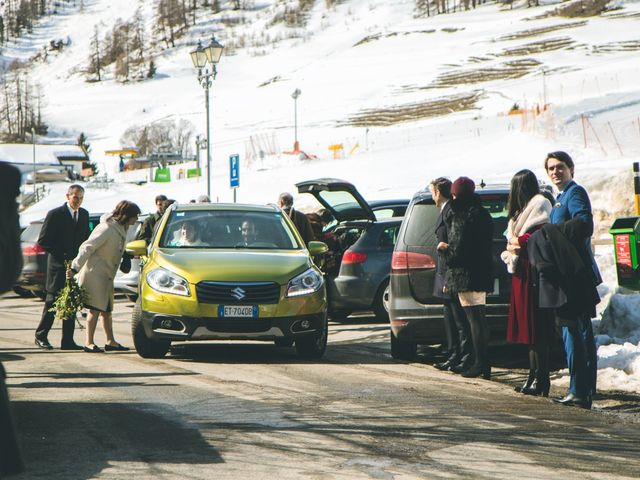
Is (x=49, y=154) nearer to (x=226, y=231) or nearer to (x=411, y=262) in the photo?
(x=226, y=231)

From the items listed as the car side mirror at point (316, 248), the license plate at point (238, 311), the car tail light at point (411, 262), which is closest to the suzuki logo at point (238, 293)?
the license plate at point (238, 311)

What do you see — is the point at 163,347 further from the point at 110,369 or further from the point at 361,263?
the point at 361,263

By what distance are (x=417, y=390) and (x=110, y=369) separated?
3192 mm

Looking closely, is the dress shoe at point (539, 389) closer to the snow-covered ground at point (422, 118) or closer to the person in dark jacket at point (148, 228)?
the snow-covered ground at point (422, 118)

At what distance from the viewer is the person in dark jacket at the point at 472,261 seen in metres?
9.85

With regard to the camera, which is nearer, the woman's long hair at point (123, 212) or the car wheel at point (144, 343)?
the car wheel at point (144, 343)

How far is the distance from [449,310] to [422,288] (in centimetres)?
47

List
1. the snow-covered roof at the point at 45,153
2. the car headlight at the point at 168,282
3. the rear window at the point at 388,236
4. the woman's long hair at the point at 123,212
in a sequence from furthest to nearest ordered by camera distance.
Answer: the snow-covered roof at the point at 45,153, the rear window at the point at 388,236, the woman's long hair at the point at 123,212, the car headlight at the point at 168,282

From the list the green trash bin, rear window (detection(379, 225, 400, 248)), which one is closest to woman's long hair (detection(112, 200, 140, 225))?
rear window (detection(379, 225, 400, 248))

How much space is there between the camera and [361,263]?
15.9 metres

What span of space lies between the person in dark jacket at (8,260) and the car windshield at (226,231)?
29.8 feet

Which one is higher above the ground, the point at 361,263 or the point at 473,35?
the point at 473,35

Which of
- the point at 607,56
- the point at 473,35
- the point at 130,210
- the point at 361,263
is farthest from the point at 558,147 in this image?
the point at 473,35

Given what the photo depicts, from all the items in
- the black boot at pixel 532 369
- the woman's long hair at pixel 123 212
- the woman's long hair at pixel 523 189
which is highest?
the woman's long hair at pixel 523 189
